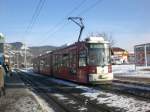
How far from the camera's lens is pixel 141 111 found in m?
13.9

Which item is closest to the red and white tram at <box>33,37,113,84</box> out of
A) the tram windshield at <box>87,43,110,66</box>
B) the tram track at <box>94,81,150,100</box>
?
the tram windshield at <box>87,43,110,66</box>

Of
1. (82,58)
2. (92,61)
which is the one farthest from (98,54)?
(82,58)

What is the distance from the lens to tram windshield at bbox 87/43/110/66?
28.8 meters

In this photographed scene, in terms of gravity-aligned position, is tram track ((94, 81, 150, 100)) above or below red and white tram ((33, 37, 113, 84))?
below

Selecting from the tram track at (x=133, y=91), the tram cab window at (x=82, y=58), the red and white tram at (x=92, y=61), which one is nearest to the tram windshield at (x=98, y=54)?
the red and white tram at (x=92, y=61)

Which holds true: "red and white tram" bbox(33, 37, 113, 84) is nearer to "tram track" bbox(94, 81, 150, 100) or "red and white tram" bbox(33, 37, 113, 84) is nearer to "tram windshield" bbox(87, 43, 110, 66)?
"tram windshield" bbox(87, 43, 110, 66)

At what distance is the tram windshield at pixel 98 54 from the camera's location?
28.8m

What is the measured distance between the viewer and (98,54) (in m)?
29.0

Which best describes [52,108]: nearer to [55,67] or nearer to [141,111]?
[141,111]

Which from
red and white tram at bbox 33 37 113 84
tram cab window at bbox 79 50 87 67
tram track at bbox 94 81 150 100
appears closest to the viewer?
tram track at bbox 94 81 150 100

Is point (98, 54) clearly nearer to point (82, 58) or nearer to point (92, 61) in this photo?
point (92, 61)

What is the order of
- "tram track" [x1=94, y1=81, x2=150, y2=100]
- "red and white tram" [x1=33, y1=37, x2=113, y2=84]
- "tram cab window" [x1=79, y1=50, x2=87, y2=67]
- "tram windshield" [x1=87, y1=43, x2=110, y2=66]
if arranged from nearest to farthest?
"tram track" [x1=94, y1=81, x2=150, y2=100] → "red and white tram" [x1=33, y1=37, x2=113, y2=84] → "tram windshield" [x1=87, y1=43, x2=110, y2=66] → "tram cab window" [x1=79, y1=50, x2=87, y2=67]

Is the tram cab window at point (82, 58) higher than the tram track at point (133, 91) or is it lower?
higher

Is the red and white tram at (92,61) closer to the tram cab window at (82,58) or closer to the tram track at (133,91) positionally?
the tram cab window at (82,58)
